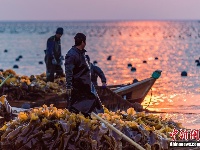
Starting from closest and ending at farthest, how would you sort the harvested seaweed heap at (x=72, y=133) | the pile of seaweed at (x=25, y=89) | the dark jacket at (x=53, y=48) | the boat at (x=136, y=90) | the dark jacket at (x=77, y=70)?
the harvested seaweed heap at (x=72, y=133) → the dark jacket at (x=77, y=70) → the pile of seaweed at (x=25, y=89) → the boat at (x=136, y=90) → the dark jacket at (x=53, y=48)

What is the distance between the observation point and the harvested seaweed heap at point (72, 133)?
947 centimetres

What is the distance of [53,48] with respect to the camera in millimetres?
17562

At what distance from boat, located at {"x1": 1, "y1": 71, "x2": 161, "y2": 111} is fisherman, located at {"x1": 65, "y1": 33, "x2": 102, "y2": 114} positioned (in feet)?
13.6

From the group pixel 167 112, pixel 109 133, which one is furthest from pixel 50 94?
pixel 109 133

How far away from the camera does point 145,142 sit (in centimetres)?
959

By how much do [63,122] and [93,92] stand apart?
41.7 inches

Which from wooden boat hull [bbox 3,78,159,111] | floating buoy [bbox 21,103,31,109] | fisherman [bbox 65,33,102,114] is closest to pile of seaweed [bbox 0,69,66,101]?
wooden boat hull [bbox 3,78,159,111]

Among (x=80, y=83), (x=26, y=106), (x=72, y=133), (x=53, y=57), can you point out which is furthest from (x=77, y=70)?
(x=53, y=57)

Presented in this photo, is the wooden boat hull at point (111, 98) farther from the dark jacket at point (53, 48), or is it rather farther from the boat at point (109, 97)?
the dark jacket at point (53, 48)

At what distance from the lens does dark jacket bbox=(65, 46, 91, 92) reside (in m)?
10.0

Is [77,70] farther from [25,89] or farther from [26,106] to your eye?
[25,89]

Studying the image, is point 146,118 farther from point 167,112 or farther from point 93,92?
point 167,112

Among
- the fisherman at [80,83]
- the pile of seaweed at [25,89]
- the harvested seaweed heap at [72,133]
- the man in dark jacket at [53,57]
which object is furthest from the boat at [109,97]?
the harvested seaweed heap at [72,133]

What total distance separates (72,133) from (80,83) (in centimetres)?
117
